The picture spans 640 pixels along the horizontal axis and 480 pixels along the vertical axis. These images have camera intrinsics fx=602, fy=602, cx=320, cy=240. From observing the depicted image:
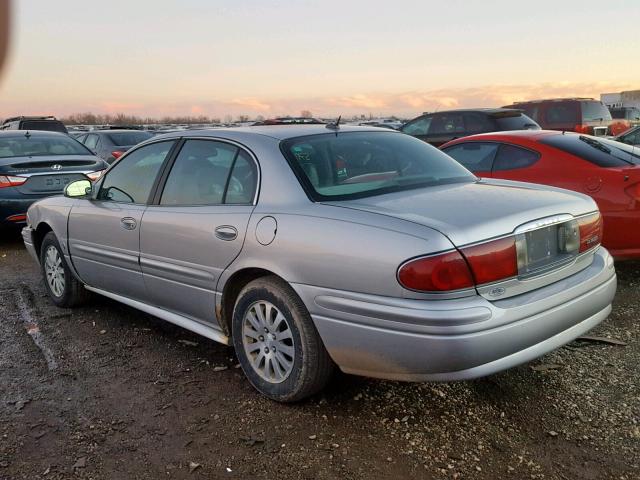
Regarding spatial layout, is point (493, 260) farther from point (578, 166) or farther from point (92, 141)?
point (92, 141)

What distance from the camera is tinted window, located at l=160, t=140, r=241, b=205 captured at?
369 cm

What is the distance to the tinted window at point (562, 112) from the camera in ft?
43.0

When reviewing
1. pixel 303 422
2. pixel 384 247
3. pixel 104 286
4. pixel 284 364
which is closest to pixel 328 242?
pixel 384 247

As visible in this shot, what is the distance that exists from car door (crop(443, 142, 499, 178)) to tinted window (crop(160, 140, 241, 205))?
10.4 feet

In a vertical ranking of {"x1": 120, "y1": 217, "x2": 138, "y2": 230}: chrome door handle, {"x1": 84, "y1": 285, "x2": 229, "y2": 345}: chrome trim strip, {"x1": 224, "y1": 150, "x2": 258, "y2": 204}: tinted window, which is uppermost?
{"x1": 224, "y1": 150, "x2": 258, "y2": 204}: tinted window

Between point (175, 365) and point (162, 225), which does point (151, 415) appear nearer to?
point (175, 365)

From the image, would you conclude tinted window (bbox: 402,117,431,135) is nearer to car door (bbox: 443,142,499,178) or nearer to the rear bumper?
car door (bbox: 443,142,499,178)

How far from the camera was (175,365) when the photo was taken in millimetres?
3945

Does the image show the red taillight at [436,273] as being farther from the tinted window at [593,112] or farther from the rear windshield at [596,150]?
the tinted window at [593,112]

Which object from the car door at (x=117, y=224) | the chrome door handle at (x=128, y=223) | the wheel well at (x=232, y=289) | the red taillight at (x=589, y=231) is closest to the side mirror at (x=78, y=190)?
the car door at (x=117, y=224)

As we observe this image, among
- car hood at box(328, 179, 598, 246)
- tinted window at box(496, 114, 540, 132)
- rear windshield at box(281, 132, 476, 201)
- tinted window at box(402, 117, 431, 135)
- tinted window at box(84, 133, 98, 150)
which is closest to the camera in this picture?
car hood at box(328, 179, 598, 246)

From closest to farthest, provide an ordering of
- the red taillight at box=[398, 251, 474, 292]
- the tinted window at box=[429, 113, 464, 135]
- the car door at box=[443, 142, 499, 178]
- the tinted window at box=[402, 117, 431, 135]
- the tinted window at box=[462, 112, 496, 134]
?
1. the red taillight at box=[398, 251, 474, 292]
2. the car door at box=[443, 142, 499, 178]
3. the tinted window at box=[462, 112, 496, 134]
4. the tinted window at box=[429, 113, 464, 135]
5. the tinted window at box=[402, 117, 431, 135]

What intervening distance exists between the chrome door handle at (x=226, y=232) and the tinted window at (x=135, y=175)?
3.11 ft

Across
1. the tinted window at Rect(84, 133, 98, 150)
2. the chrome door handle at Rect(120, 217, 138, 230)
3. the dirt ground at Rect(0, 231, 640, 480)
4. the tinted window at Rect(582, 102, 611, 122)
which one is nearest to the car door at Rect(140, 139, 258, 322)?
the chrome door handle at Rect(120, 217, 138, 230)
